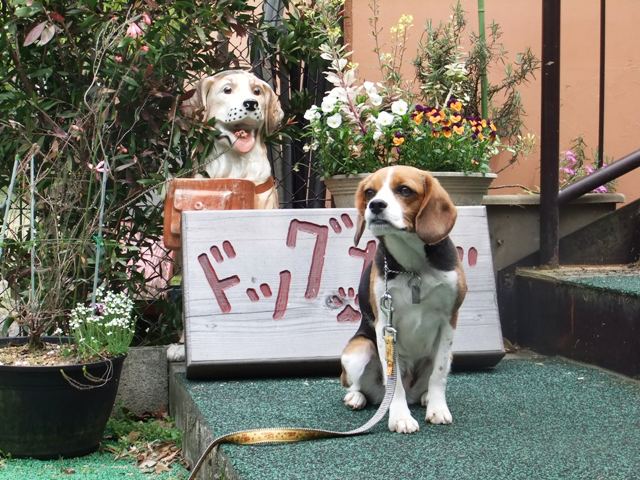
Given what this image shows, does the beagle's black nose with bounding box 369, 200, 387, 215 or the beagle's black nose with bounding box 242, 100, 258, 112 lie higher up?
the beagle's black nose with bounding box 242, 100, 258, 112

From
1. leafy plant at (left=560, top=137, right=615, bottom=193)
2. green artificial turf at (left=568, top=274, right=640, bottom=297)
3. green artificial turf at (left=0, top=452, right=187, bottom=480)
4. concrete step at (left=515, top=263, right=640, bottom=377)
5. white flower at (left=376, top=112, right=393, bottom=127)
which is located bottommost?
green artificial turf at (left=0, top=452, right=187, bottom=480)

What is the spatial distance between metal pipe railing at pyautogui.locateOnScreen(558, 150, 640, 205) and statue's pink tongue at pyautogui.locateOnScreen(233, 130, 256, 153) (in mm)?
1564

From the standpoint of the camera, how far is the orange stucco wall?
5.35 meters

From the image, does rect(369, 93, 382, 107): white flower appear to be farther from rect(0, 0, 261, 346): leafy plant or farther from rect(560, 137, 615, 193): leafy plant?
rect(560, 137, 615, 193): leafy plant

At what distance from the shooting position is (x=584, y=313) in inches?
135

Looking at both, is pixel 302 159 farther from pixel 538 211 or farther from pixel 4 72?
pixel 4 72

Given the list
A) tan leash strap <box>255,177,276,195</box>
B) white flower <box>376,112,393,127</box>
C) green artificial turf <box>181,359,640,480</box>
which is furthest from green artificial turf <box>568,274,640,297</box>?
tan leash strap <box>255,177,276,195</box>

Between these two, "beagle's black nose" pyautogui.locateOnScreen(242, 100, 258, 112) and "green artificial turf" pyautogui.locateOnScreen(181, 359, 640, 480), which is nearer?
"green artificial turf" pyautogui.locateOnScreen(181, 359, 640, 480)

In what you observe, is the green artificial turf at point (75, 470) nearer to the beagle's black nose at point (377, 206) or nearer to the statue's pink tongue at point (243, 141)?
the beagle's black nose at point (377, 206)

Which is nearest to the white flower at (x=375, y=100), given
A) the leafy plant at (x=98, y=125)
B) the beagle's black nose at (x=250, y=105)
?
the beagle's black nose at (x=250, y=105)

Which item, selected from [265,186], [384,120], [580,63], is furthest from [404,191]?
[580,63]

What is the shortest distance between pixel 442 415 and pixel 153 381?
1539mm

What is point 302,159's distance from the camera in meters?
4.91

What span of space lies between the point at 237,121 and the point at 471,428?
195 cm
